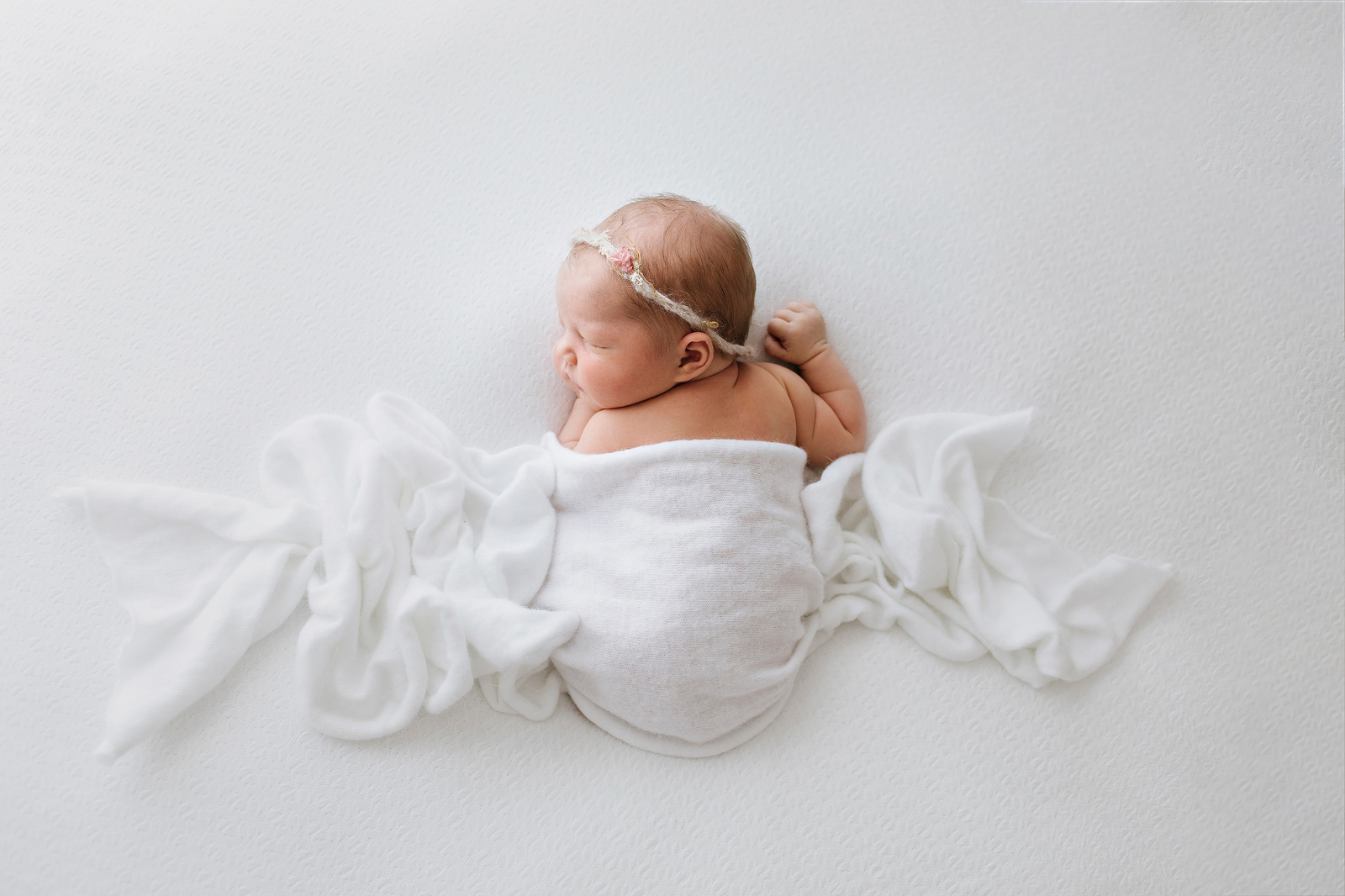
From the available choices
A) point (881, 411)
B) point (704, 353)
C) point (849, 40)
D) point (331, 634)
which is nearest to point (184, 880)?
point (331, 634)

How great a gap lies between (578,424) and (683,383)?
16 centimetres

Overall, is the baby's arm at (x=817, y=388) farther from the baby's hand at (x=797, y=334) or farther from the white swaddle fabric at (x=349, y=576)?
the white swaddle fabric at (x=349, y=576)

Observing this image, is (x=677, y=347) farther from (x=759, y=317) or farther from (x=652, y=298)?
(x=759, y=317)

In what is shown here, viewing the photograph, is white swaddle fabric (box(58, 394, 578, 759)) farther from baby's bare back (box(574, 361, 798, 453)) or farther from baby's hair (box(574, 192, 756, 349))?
baby's hair (box(574, 192, 756, 349))

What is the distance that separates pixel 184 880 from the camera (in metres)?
1.01

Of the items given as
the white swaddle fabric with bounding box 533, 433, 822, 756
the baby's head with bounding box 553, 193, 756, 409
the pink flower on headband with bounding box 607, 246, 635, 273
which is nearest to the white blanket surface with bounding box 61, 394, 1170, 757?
the white swaddle fabric with bounding box 533, 433, 822, 756

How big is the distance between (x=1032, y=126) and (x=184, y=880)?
4.84 ft

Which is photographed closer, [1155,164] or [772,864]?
[772,864]

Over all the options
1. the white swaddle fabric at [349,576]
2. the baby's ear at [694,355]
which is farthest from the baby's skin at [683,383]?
the white swaddle fabric at [349,576]

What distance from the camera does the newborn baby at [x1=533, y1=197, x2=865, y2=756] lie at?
1.08 meters

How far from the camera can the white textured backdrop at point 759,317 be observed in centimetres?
106

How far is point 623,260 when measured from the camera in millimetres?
1125

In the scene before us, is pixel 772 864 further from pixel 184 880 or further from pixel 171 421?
pixel 171 421

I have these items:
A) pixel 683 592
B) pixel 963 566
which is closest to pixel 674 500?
pixel 683 592
